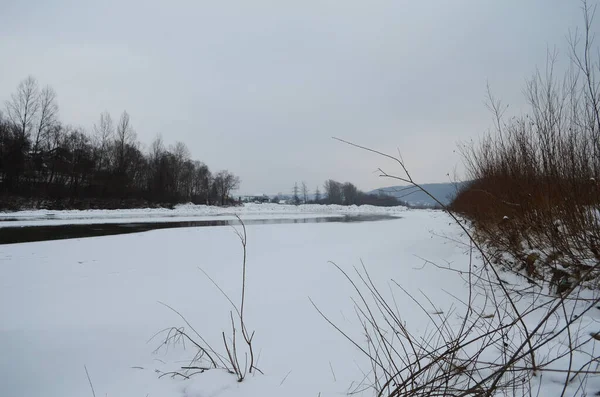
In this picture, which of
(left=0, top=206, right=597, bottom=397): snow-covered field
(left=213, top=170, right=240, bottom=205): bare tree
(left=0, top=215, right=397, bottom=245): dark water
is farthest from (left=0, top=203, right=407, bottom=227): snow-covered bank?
(left=213, top=170, right=240, bottom=205): bare tree

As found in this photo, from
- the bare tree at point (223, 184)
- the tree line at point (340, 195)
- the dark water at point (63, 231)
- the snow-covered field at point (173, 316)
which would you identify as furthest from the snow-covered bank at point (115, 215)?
the tree line at point (340, 195)

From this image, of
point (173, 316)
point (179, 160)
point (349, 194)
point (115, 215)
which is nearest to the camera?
point (173, 316)

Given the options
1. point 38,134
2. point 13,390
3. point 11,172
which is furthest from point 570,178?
point 38,134

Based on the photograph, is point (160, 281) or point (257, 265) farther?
point (257, 265)

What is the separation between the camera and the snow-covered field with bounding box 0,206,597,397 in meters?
2.16

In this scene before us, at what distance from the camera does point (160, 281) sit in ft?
16.0

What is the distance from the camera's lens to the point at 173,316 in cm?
346

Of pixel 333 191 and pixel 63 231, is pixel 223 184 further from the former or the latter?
pixel 63 231

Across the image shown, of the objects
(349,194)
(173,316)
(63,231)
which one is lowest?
(173,316)

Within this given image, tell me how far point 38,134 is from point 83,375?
43.5 m

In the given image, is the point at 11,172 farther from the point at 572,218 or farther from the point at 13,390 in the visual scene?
the point at 572,218

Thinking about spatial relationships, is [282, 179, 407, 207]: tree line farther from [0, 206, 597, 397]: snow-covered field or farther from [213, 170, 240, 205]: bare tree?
[0, 206, 597, 397]: snow-covered field

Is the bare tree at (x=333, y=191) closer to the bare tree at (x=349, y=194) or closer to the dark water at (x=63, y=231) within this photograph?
the bare tree at (x=349, y=194)

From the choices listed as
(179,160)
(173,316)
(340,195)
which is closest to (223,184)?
(179,160)
